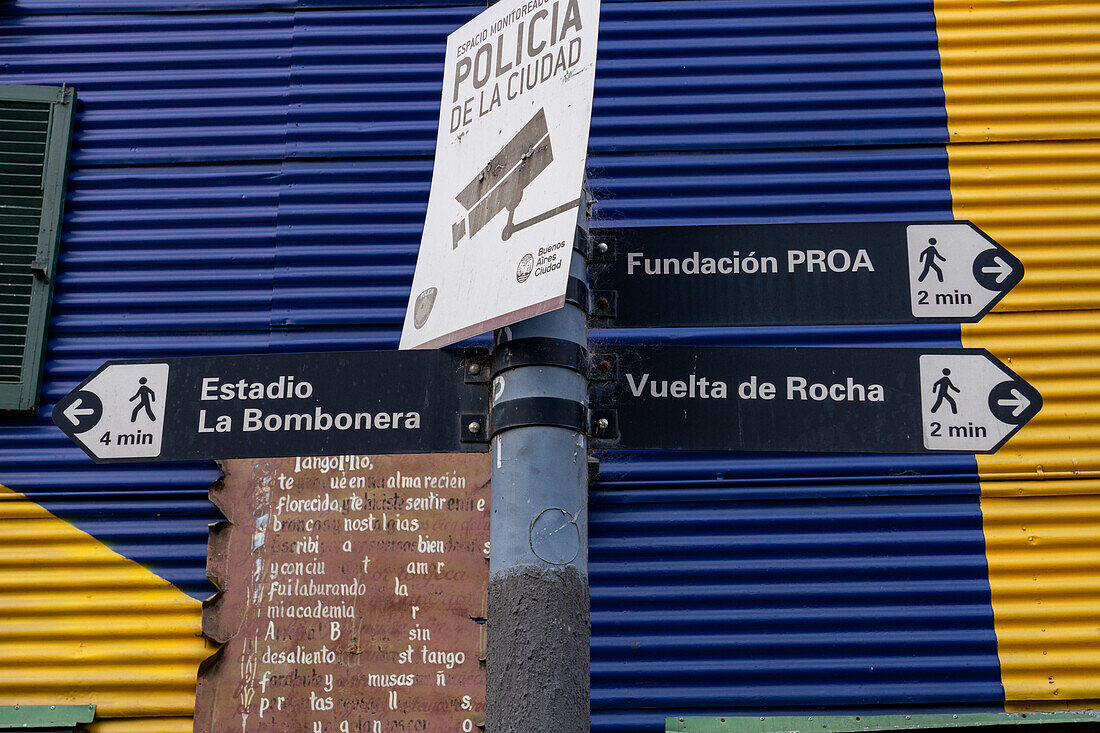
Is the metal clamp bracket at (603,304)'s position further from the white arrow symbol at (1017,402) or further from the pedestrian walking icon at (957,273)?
the white arrow symbol at (1017,402)

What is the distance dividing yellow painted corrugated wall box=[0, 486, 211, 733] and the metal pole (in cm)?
363

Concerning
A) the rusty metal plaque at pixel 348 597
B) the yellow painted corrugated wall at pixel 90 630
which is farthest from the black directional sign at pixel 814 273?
the yellow painted corrugated wall at pixel 90 630

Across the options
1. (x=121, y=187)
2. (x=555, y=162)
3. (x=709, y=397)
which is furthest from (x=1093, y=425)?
(x=121, y=187)

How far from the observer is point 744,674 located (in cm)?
562

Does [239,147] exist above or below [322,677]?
above

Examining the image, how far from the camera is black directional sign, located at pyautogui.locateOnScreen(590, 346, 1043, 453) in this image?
322 centimetres

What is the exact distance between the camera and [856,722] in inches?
216

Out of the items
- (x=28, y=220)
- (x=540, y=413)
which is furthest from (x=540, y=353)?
(x=28, y=220)

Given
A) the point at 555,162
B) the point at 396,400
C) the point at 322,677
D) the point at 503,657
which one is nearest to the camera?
the point at 503,657

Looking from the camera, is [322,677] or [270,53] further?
[270,53]

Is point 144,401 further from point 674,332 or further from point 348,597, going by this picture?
point 674,332

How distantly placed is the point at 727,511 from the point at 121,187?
4238mm

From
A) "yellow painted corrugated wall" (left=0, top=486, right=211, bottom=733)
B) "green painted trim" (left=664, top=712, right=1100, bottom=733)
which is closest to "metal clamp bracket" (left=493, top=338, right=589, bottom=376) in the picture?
"green painted trim" (left=664, top=712, right=1100, bottom=733)

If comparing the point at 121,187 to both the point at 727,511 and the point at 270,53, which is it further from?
the point at 727,511
